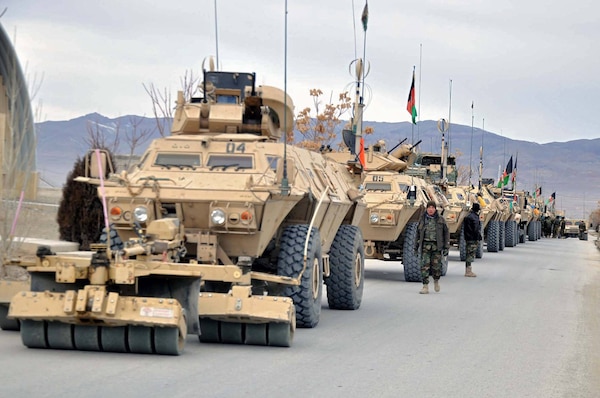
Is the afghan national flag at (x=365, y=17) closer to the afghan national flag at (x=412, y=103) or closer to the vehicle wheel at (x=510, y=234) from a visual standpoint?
the afghan national flag at (x=412, y=103)

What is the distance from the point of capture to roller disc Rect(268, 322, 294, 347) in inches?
392

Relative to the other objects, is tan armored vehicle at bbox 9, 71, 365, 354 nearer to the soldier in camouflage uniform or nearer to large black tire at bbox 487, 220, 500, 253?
the soldier in camouflage uniform

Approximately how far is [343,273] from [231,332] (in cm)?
394

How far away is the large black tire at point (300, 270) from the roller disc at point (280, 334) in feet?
4.16

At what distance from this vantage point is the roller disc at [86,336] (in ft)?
30.0

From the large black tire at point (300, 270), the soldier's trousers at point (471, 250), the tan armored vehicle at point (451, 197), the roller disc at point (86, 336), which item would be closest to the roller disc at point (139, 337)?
the roller disc at point (86, 336)

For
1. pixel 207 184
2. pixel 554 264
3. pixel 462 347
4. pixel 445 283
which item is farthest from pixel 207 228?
pixel 554 264

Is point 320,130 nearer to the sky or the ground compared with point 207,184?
nearer to the sky

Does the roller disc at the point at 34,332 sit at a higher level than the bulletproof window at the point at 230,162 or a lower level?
lower

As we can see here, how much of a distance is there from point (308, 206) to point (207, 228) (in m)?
1.61

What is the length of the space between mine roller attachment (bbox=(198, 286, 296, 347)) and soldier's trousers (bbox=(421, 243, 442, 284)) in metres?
7.60

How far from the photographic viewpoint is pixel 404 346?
1070 cm

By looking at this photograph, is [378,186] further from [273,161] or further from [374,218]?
[273,161]

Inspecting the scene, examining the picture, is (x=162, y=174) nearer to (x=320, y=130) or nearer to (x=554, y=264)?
(x=554, y=264)
